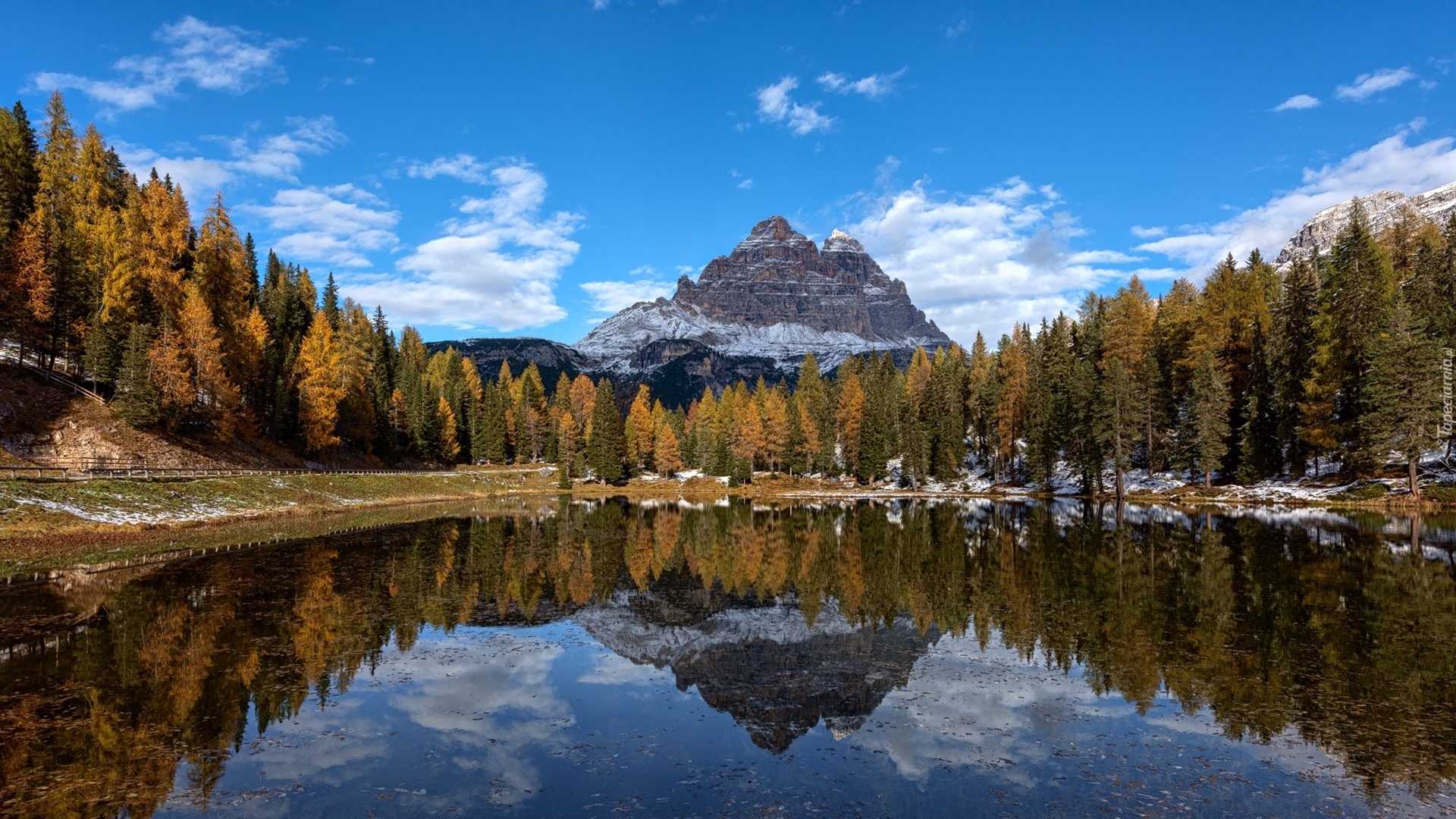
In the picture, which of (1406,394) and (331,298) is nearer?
(1406,394)

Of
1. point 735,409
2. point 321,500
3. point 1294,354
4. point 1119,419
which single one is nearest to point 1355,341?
point 1294,354

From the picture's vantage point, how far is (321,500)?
6238 centimetres

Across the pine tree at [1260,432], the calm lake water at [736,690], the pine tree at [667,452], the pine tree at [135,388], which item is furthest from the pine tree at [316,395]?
the pine tree at [1260,432]

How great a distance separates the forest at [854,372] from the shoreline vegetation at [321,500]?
125 inches

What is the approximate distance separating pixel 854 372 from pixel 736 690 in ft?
352

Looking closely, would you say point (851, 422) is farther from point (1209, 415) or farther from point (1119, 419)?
point (1209, 415)

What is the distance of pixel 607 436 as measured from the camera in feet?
357

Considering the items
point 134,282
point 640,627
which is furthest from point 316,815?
point 134,282

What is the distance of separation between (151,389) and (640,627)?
51876 millimetres

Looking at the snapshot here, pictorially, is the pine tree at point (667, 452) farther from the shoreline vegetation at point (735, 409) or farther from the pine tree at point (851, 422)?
the pine tree at point (851, 422)

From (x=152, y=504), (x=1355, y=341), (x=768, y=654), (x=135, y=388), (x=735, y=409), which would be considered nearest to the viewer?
(x=768, y=654)

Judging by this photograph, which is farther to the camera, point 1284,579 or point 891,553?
point 891,553

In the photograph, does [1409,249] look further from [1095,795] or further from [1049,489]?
[1095,795]

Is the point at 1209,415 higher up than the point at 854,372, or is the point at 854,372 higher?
the point at 854,372
